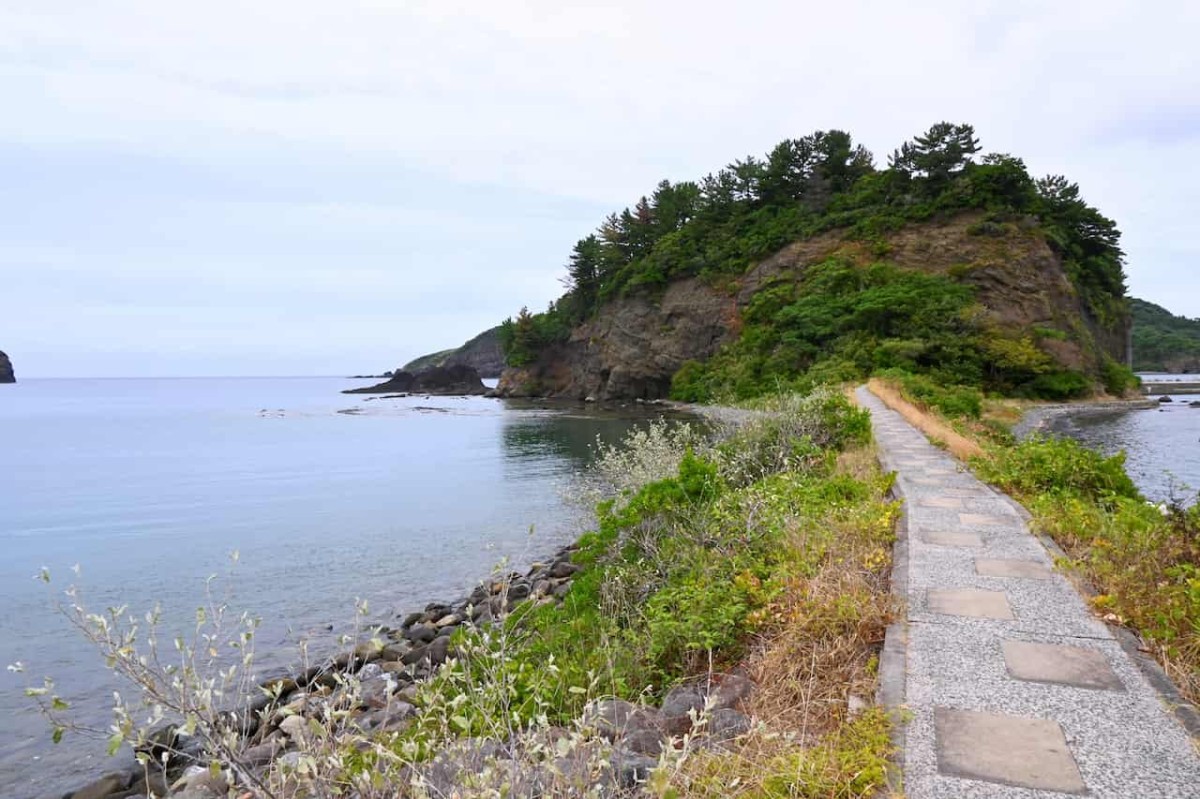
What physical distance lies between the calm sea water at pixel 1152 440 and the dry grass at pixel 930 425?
2.72m

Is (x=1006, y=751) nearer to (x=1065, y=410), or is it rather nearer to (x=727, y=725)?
(x=727, y=725)

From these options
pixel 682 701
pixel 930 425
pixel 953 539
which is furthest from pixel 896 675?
pixel 930 425

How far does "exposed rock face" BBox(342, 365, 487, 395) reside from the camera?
96.8 metres

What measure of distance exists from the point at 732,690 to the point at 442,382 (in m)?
98.1

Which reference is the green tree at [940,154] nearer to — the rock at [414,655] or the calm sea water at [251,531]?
the calm sea water at [251,531]

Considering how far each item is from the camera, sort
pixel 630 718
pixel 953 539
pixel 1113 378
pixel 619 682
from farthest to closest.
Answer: pixel 1113 378, pixel 953 539, pixel 619 682, pixel 630 718

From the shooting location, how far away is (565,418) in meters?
44.3

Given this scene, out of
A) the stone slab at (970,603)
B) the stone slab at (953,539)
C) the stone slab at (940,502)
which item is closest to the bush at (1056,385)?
the stone slab at (940,502)

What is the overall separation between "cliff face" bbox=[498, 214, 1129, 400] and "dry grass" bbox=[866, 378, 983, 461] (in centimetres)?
1566

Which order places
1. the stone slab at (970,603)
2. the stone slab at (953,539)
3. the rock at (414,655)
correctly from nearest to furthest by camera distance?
the stone slab at (970,603)
the stone slab at (953,539)
the rock at (414,655)

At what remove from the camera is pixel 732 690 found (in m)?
3.99

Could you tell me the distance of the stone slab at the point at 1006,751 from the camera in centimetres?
276

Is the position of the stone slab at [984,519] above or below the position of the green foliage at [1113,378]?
below

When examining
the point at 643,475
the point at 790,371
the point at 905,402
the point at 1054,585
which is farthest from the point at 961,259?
the point at 1054,585
